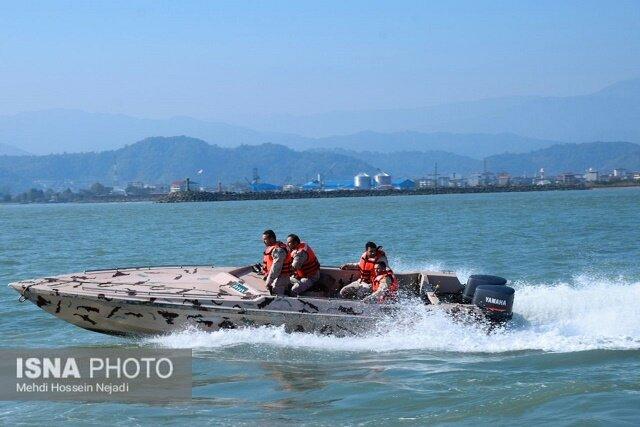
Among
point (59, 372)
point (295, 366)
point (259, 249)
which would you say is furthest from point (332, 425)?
point (259, 249)

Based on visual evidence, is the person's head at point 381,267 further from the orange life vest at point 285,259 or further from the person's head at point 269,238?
the person's head at point 269,238

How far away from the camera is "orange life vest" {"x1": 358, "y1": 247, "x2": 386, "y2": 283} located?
14.8 meters

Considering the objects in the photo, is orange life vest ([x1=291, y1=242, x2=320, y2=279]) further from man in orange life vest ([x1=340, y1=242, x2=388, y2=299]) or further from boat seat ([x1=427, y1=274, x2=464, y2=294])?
boat seat ([x1=427, y1=274, x2=464, y2=294])

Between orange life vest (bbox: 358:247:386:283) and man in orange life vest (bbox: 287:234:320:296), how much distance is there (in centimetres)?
70

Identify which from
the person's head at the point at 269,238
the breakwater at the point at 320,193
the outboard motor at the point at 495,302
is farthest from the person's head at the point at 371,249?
the breakwater at the point at 320,193

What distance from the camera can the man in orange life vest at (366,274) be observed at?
14758mm

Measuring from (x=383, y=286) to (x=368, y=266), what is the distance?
1.99 ft

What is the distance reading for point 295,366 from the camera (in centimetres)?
1351

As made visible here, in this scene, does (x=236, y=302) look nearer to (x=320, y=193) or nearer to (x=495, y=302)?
(x=495, y=302)

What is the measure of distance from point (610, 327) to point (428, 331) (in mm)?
2795

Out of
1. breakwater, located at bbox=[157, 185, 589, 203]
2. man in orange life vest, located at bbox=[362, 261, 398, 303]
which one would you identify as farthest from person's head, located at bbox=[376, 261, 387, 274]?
breakwater, located at bbox=[157, 185, 589, 203]

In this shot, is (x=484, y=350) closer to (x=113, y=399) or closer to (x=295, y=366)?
(x=295, y=366)

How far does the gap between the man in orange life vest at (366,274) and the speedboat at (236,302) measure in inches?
12.9

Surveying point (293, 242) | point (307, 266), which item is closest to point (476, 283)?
point (307, 266)
